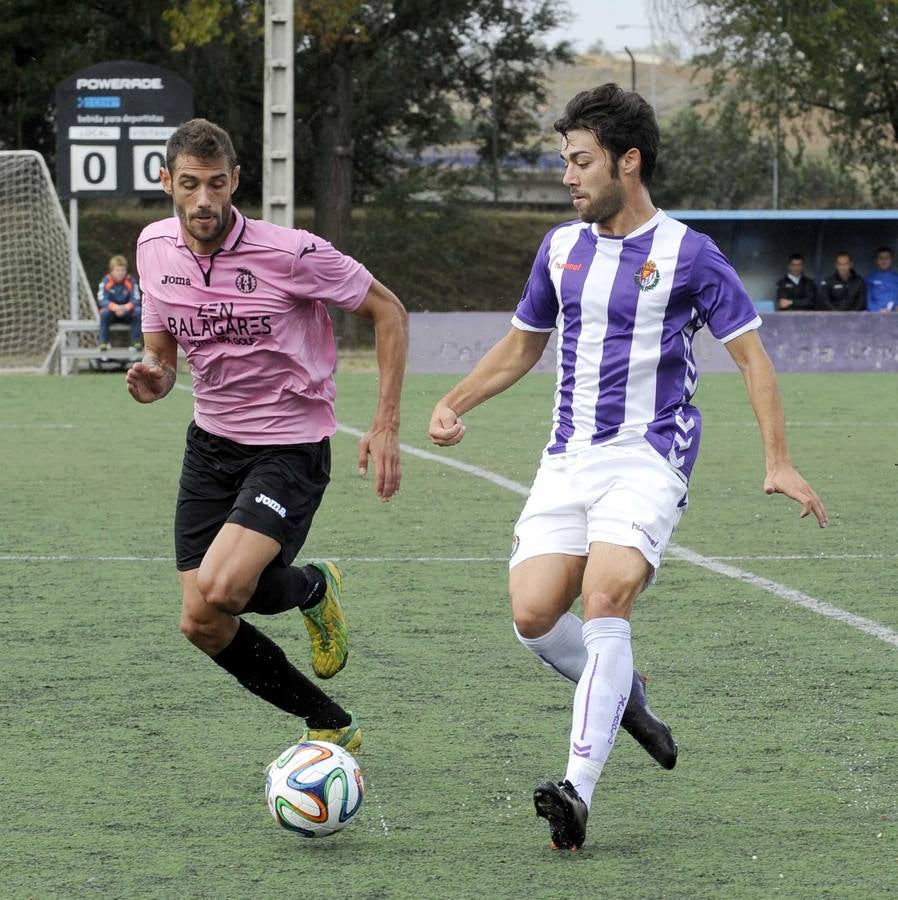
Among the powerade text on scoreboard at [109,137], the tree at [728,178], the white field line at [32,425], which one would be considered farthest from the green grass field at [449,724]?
the tree at [728,178]

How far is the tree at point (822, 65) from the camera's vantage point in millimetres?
33938

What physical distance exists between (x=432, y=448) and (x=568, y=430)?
30.9 feet

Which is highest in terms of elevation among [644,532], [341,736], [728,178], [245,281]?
[245,281]

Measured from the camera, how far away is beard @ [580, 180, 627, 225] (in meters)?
4.50

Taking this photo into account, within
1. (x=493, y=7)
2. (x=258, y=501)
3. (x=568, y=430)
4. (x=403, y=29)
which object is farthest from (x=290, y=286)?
(x=493, y=7)

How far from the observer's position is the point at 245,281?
16.6ft

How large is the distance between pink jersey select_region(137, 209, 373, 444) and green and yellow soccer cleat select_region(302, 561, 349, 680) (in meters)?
0.52

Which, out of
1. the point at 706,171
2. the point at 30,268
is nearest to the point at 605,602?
the point at 30,268

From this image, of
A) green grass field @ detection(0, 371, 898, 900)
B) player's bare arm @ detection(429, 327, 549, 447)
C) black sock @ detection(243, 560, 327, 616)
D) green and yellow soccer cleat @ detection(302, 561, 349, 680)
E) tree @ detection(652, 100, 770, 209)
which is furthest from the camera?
tree @ detection(652, 100, 770, 209)

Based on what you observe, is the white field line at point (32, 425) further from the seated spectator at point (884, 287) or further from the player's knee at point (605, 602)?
the seated spectator at point (884, 287)

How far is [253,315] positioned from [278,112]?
17630mm

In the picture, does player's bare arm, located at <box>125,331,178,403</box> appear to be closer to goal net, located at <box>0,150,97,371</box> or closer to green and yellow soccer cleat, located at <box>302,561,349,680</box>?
green and yellow soccer cleat, located at <box>302,561,349,680</box>

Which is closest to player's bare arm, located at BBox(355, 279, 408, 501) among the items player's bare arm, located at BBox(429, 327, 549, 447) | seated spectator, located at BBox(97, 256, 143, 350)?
player's bare arm, located at BBox(429, 327, 549, 447)

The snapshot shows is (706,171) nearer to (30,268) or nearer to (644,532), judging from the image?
(30,268)
